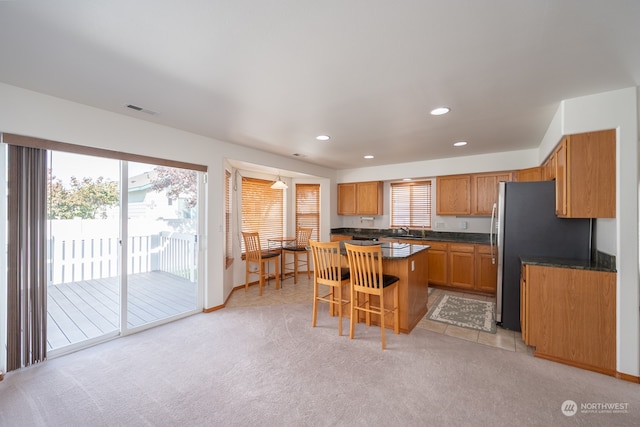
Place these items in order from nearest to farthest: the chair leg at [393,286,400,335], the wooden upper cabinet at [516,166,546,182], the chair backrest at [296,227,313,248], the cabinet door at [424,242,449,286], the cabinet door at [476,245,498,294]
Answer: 1. the chair leg at [393,286,400,335]
2. the wooden upper cabinet at [516,166,546,182]
3. the cabinet door at [476,245,498,294]
4. the cabinet door at [424,242,449,286]
5. the chair backrest at [296,227,313,248]

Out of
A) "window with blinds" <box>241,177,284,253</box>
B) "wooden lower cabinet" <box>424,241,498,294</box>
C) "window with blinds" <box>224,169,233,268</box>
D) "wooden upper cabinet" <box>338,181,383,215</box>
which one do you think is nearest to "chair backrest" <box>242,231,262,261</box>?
"window with blinds" <box>224,169,233,268</box>

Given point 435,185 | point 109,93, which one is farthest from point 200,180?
point 435,185

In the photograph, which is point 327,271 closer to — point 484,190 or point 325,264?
point 325,264

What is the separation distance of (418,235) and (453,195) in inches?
42.1

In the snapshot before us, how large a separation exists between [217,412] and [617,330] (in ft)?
10.8

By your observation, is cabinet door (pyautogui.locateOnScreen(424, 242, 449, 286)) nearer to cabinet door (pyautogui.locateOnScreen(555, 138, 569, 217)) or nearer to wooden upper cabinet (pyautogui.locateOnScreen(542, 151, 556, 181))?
wooden upper cabinet (pyautogui.locateOnScreen(542, 151, 556, 181))

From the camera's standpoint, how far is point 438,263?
4895 mm

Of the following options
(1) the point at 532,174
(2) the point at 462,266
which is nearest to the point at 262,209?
(2) the point at 462,266

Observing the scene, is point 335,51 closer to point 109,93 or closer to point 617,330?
point 109,93

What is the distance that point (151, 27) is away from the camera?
152 cm

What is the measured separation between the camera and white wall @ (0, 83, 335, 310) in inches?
92.2

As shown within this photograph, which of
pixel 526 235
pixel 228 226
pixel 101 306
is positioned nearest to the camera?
pixel 526 235

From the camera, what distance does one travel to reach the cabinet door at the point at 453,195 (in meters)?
4.89

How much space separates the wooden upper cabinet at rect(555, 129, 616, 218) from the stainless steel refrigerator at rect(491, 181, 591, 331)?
450 mm
